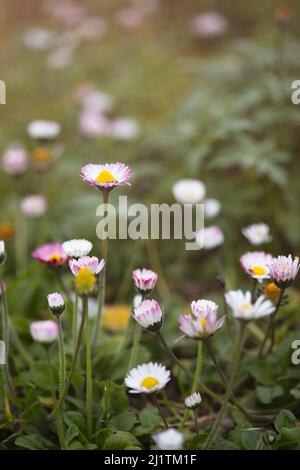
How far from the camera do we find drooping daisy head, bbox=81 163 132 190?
39.8 inches

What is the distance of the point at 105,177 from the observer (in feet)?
3.37

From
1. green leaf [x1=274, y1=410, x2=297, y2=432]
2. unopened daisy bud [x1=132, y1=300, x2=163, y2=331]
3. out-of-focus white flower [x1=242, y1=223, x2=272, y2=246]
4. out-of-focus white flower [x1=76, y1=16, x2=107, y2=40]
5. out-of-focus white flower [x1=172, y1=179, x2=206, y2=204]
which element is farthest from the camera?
out-of-focus white flower [x1=76, y1=16, x2=107, y2=40]

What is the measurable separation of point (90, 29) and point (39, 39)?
0.77ft

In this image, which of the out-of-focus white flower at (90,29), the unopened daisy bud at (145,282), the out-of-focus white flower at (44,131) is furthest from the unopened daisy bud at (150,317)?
the out-of-focus white flower at (90,29)

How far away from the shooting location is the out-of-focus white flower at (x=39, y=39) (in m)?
2.86

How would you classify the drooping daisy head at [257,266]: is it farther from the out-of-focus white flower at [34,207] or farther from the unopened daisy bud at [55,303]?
the out-of-focus white flower at [34,207]

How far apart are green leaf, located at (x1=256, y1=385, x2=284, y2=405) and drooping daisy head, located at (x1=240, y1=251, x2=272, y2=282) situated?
0.22 meters

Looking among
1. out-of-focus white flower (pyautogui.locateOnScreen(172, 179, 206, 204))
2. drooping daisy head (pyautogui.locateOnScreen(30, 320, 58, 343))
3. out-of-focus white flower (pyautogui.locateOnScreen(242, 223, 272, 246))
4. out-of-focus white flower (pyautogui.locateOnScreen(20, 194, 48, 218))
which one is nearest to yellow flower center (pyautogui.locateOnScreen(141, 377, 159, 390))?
drooping daisy head (pyautogui.locateOnScreen(30, 320, 58, 343))

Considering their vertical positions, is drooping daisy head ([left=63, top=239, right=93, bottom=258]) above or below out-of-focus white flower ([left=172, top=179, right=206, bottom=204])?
below

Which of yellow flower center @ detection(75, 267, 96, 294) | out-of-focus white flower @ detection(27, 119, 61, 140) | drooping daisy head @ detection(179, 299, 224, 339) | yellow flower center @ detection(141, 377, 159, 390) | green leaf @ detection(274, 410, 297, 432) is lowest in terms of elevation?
green leaf @ detection(274, 410, 297, 432)

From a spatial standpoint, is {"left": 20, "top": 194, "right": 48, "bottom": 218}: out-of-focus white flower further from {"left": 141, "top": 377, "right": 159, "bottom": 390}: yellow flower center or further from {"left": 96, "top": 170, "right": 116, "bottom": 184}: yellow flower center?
{"left": 141, "top": 377, "right": 159, "bottom": 390}: yellow flower center

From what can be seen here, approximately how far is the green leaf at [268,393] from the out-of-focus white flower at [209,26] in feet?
6.08
